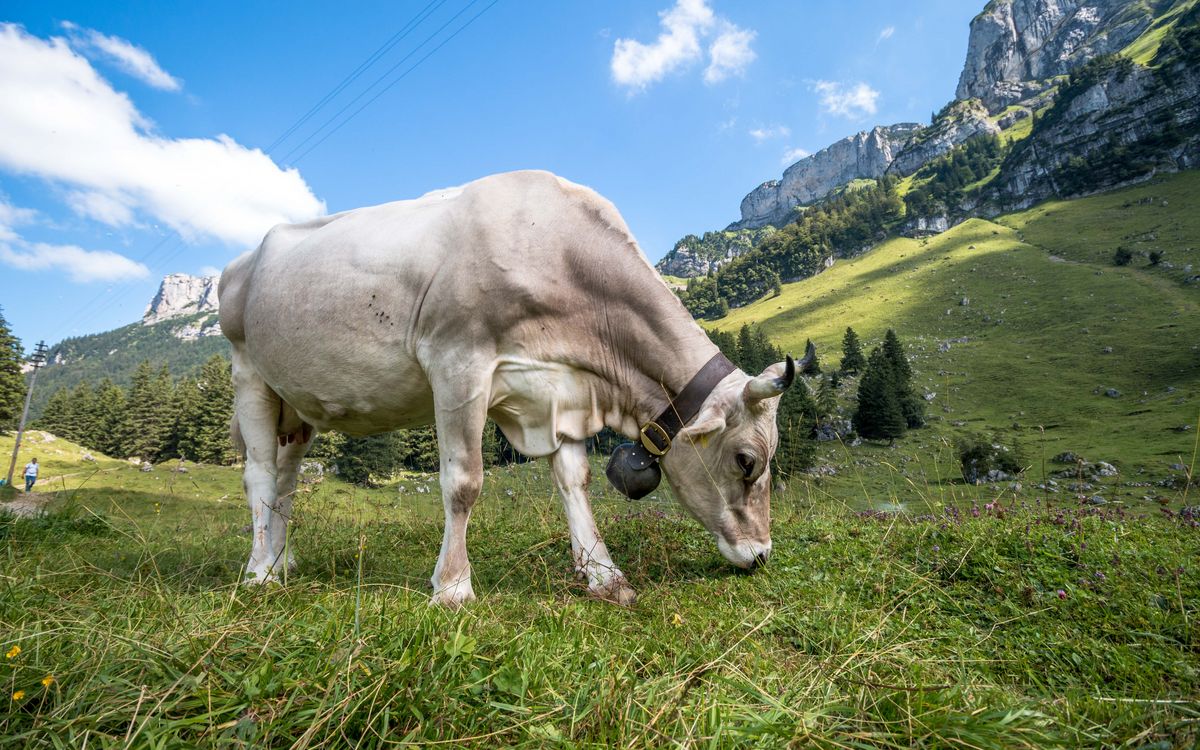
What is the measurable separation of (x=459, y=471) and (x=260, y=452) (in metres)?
2.67

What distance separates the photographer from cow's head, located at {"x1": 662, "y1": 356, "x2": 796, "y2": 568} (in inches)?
177

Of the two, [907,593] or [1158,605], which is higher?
[907,593]

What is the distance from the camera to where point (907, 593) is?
362cm

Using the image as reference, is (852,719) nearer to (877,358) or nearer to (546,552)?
(546,552)

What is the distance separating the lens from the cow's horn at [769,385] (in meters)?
4.15

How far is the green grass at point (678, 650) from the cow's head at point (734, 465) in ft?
0.97

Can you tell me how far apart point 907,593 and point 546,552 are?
3051mm

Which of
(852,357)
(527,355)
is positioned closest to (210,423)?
(527,355)

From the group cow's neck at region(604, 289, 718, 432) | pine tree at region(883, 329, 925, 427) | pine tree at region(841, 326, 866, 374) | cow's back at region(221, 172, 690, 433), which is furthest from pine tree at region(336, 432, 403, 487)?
pine tree at region(841, 326, 866, 374)

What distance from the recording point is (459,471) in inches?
172

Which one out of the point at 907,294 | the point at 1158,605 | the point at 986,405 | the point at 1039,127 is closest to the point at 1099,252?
the point at 907,294

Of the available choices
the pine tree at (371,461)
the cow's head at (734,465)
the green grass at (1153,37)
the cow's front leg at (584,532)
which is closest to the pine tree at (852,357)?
the pine tree at (371,461)

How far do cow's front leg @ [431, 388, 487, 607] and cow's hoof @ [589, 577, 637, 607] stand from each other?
3.16 ft

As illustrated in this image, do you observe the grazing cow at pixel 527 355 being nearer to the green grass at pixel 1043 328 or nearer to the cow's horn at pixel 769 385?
the cow's horn at pixel 769 385
